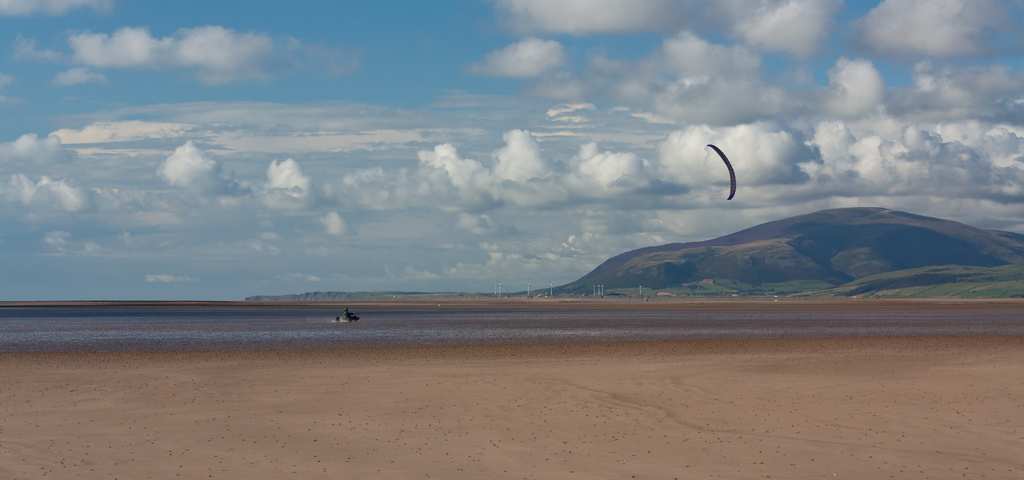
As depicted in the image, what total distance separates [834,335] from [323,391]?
45189 mm

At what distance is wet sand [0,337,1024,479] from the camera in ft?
71.1

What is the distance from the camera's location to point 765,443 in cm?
2395

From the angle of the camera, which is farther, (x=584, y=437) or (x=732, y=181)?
(x=732, y=181)

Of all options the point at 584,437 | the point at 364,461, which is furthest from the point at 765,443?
the point at 364,461

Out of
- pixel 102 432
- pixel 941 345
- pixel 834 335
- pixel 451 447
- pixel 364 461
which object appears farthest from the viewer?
pixel 834 335

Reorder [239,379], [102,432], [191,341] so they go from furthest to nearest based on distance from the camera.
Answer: [191,341] < [239,379] < [102,432]

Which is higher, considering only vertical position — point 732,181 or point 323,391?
point 732,181

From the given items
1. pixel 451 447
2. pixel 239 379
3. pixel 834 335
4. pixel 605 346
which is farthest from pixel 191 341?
pixel 451 447

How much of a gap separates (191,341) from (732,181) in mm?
42278

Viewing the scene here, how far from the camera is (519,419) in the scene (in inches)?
1086

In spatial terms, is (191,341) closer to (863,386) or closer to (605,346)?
(605,346)

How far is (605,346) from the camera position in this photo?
5762 cm

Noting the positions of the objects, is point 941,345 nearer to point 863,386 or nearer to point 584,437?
point 863,386

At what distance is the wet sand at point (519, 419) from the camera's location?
21672 mm
